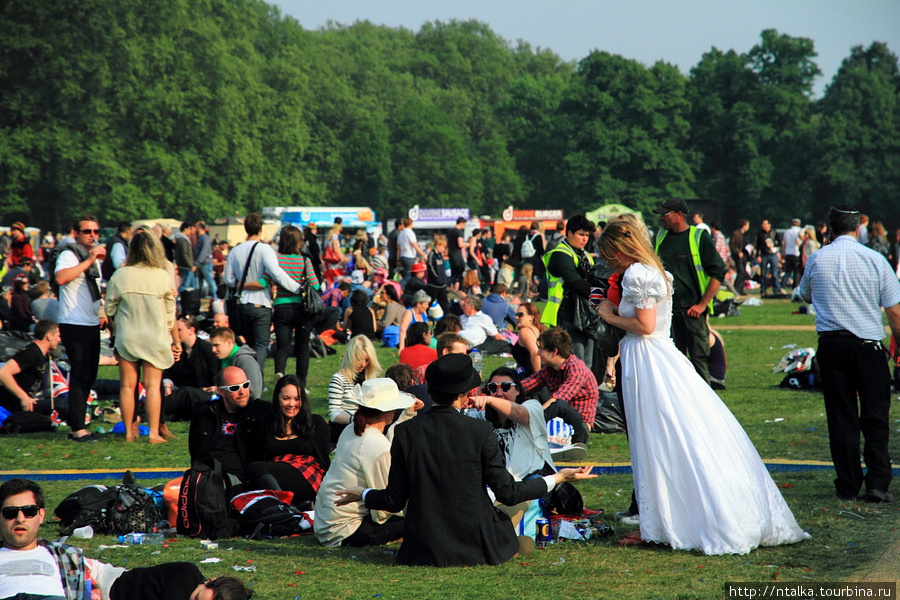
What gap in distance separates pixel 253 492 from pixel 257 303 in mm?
5041

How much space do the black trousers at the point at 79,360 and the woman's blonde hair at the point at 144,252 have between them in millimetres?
796

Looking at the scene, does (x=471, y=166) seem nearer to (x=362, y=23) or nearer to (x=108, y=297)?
(x=362, y=23)

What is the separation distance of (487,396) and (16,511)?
117 inches

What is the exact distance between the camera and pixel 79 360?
32.5 feet

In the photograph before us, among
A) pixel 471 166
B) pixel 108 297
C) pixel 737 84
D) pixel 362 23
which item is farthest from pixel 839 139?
pixel 362 23

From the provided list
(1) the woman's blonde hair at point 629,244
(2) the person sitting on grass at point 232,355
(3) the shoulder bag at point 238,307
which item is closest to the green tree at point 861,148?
(3) the shoulder bag at point 238,307

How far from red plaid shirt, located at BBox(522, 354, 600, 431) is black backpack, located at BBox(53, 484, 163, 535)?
3661 millimetres

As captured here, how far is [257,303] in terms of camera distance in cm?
1162

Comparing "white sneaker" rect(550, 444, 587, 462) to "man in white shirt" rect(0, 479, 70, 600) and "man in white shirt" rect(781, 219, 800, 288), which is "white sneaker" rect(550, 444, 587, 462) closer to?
"man in white shirt" rect(0, 479, 70, 600)

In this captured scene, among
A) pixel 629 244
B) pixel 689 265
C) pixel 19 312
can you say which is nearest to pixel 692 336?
pixel 689 265

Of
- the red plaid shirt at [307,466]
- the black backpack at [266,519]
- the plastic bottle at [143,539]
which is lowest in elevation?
the plastic bottle at [143,539]

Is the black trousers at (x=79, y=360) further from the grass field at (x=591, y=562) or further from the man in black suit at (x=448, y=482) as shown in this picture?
the man in black suit at (x=448, y=482)

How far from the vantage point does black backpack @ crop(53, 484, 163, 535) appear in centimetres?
657

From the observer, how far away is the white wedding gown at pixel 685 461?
18.4 feet
